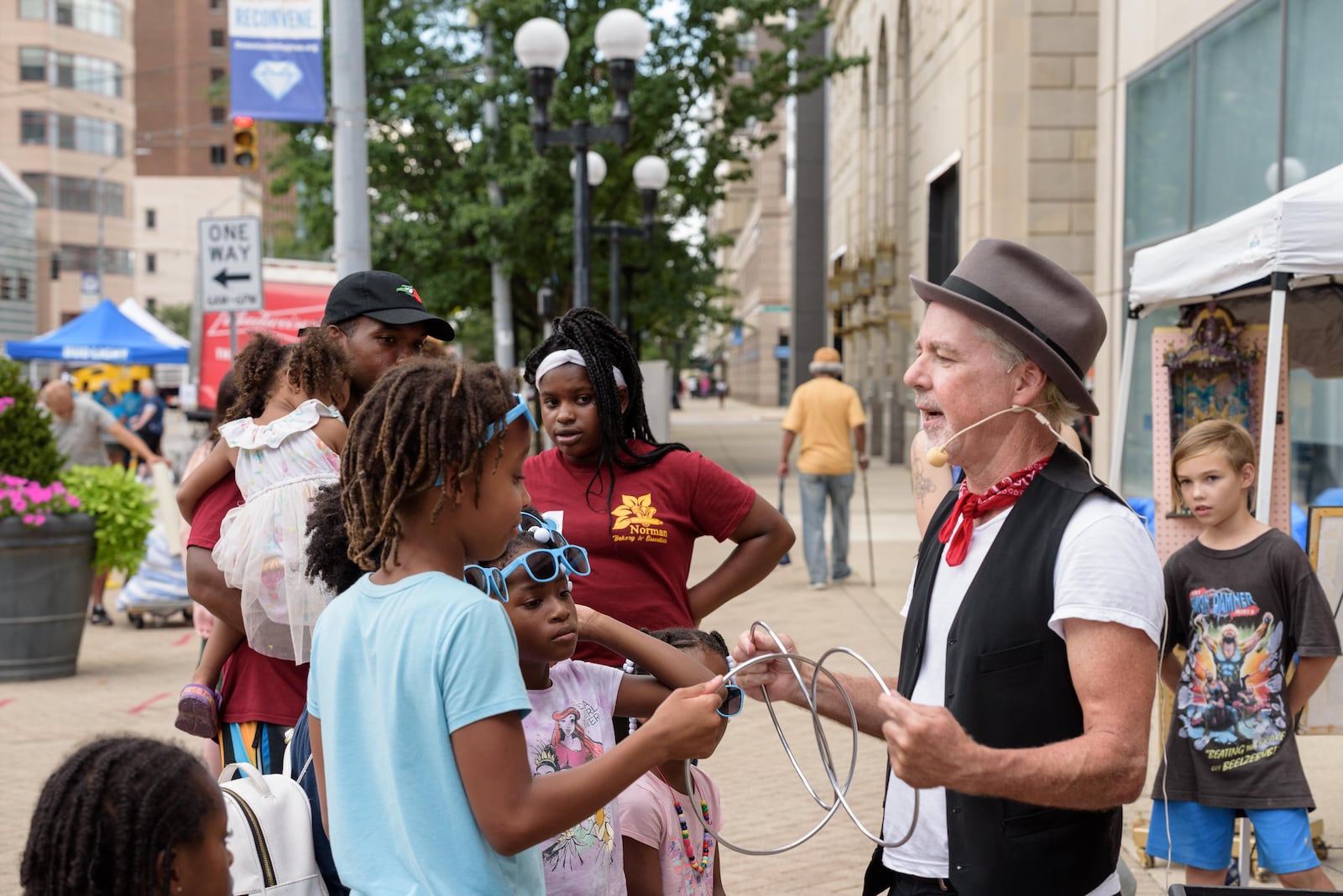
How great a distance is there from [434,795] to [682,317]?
2295 cm

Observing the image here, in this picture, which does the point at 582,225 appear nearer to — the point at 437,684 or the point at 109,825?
the point at 437,684

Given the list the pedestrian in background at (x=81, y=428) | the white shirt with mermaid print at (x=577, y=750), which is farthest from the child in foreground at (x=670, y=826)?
the pedestrian in background at (x=81, y=428)

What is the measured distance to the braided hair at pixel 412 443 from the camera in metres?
2.34

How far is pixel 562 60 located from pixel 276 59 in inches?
140

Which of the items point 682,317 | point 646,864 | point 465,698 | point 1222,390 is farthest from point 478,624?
point 682,317

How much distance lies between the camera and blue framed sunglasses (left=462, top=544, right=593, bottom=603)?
107 inches

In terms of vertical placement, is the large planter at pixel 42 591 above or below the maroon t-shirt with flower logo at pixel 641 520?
below

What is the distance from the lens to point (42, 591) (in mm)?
9586

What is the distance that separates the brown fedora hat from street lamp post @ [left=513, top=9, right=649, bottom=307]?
10.8 metres

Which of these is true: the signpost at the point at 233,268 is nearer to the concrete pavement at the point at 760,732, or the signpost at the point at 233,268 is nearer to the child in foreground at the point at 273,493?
the concrete pavement at the point at 760,732

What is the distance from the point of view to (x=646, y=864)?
3.52 meters

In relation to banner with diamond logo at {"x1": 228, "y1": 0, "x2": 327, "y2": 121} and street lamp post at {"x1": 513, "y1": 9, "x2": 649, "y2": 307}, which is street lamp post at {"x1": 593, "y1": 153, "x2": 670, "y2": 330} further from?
banner with diamond logo at {"x1": 228, "y1": 0, "x2": 327, "y2": 121}

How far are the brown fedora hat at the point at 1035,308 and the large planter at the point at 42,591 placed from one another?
850cm

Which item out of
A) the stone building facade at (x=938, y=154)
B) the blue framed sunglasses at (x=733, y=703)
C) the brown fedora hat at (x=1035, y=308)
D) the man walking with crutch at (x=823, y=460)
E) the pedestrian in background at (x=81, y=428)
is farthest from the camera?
the stone building facade at (x=938, y=154)
